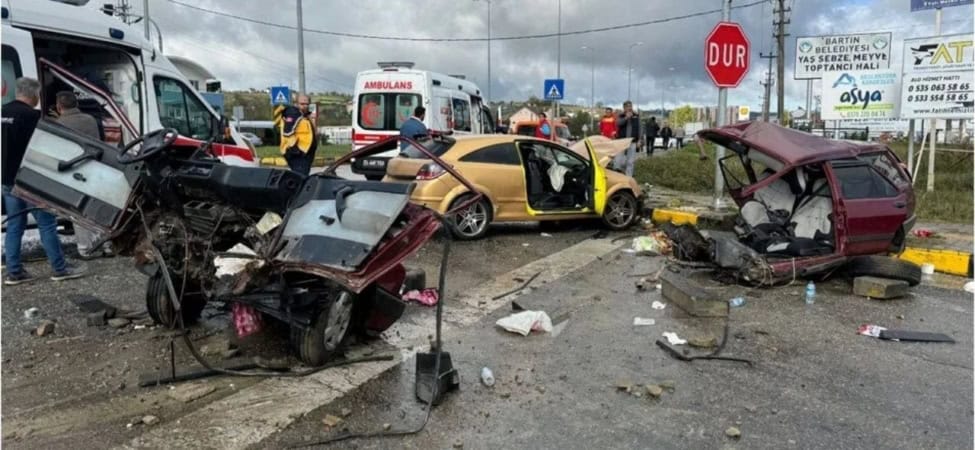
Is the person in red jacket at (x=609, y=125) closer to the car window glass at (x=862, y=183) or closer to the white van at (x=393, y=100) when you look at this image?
the white van at (x=393, y=100)

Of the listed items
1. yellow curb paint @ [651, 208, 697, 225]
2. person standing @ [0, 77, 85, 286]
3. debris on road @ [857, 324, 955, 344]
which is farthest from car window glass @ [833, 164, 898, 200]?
person standing @ [0, 77, 85, 286]

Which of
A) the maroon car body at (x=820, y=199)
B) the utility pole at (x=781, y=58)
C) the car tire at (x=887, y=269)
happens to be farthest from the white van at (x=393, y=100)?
the utility pole at (x=781, y=58)

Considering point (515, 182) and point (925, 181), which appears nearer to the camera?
point (515, 182)

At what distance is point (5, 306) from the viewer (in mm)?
5523

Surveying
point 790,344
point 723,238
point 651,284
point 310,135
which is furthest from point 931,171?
point 310,135

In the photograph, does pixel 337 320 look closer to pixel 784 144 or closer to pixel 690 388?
pixel 690 388

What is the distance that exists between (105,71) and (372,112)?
583cm

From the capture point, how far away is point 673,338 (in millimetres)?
5152

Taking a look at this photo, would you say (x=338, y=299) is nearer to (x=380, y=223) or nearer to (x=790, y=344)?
(x=380, y=223)

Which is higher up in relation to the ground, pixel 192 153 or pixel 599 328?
pixel 192 153

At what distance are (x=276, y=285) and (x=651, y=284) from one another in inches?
161

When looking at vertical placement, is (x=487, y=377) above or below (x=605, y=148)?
below

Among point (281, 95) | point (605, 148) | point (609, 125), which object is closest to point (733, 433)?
point (605, 148)

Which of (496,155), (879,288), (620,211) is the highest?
(496,155)
